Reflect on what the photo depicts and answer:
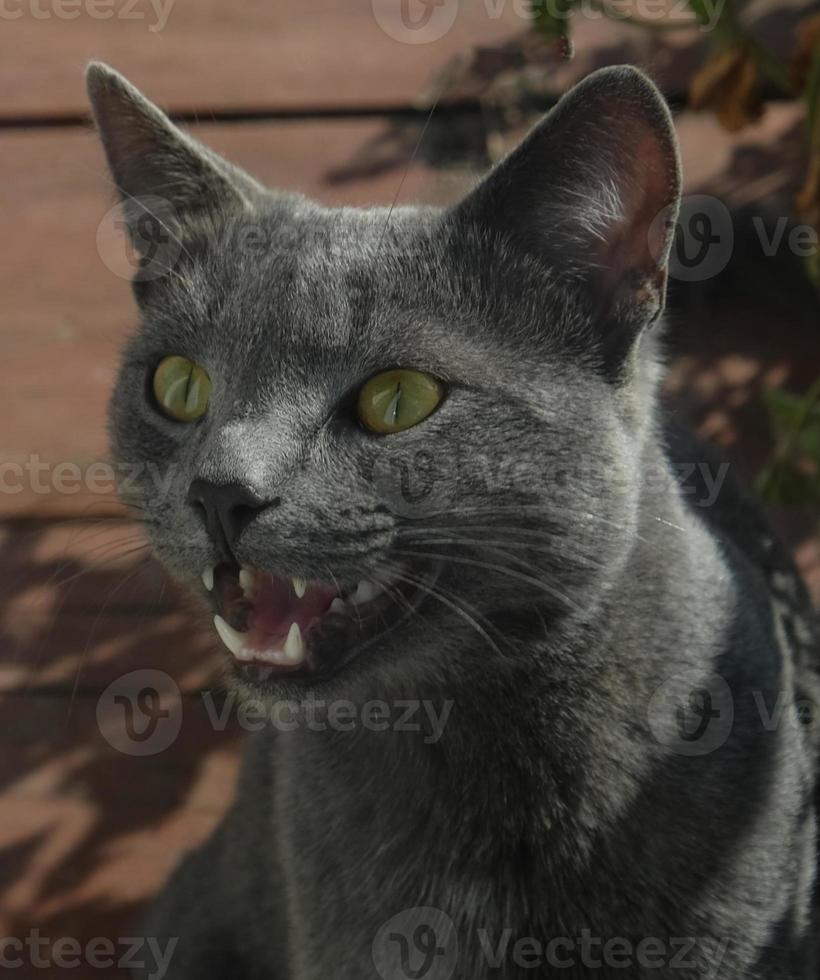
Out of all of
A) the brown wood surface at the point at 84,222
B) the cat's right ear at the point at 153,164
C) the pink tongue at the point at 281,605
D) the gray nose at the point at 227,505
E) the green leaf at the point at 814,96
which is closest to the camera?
the gray nose at the point at 227,505

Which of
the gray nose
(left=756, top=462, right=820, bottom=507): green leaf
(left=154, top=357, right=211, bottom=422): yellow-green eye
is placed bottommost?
the gray nose

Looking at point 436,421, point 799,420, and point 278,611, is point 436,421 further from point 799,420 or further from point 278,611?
point 799,420

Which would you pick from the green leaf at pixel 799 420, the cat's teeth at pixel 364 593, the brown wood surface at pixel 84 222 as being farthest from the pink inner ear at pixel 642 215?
the brown wood surface at pixel 84 222

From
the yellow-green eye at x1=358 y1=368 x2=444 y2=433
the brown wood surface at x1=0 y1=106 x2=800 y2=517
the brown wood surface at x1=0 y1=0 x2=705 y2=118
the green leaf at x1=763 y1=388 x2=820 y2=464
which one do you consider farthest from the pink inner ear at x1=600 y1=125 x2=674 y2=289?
the brown wood surface at x1=0 y1=0 x2=705 y2=118

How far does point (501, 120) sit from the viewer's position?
242cm

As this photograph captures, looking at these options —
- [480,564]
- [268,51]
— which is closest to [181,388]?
[480,564]

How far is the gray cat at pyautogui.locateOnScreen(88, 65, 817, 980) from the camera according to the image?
47.5 inches

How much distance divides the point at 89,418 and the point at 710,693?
133cm

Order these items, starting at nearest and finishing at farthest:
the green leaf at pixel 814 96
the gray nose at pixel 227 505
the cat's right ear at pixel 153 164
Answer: the gray nose at pixel 227 505, the cat's right ear at pixel 153 164, the green leaf at pixel 814 96

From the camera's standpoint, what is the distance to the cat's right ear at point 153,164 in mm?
1407

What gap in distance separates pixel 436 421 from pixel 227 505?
0.22 metres

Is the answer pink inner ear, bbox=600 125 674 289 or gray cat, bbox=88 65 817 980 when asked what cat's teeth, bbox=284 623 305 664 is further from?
pink inner ear, bbox=600 125 674 289

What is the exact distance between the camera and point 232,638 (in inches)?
48.9

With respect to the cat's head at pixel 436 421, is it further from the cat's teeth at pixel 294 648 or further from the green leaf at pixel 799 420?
the green leaf at pixel 799 420
